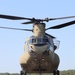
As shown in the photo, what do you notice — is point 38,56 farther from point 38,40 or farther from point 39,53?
point 38,40

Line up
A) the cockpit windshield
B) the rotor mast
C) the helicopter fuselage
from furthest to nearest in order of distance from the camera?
the rotor mast, the cockpit windshield, the helicopter fuselage

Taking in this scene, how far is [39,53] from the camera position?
917 inches

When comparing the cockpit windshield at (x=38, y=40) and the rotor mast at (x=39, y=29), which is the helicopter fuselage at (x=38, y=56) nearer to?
the cockpit windshield at (x=38, y=40)

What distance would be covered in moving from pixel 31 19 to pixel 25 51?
273 centimetres

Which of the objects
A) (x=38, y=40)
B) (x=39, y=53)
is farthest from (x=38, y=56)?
(x=38, y=40)

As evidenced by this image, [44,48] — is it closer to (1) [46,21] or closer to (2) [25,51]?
(2) [25,51]

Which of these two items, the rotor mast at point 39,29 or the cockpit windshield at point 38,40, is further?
the rotor mast at point 39,29

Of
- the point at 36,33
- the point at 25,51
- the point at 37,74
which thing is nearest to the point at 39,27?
the point at 36,33

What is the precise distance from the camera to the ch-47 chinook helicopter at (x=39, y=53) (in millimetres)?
23516

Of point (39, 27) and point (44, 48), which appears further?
point (39, 27)

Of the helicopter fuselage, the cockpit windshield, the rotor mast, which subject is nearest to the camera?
the helicopter fuselage

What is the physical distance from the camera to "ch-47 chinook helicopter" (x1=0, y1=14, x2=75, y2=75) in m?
23.5

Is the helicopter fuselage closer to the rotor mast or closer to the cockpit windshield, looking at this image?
the cockpit windshield

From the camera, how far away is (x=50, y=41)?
82.2 feet
